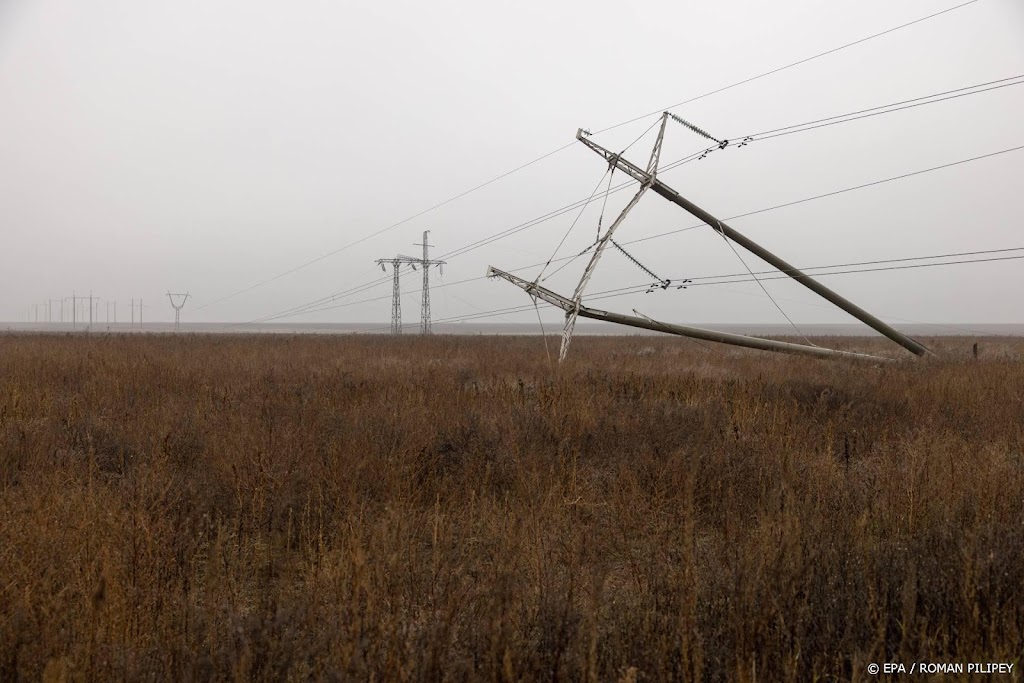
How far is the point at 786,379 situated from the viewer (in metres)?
11.0

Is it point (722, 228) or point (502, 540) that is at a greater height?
point (722, 228)

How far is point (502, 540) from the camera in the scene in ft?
10.7

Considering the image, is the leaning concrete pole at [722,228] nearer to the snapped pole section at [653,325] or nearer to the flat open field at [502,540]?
the snapped pole section at [653,325]

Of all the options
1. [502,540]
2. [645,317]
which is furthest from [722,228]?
[502,540]

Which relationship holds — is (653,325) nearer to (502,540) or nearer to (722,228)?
(722,228)

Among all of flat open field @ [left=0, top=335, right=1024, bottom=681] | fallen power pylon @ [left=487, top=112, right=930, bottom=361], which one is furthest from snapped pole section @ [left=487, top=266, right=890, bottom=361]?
flat open field @ [left=0, top=335, right=1024, bottom=681]

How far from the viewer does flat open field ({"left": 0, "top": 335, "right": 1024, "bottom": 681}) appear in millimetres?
2176

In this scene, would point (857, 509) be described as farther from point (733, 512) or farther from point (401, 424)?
point (401, 424)

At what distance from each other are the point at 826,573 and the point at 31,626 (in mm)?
3634

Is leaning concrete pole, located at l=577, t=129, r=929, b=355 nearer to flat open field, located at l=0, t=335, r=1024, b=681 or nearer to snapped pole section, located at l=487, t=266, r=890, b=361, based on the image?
snapped pole section, located at l=487, t=266, r=890, b=361

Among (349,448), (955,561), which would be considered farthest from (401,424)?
(955,561)

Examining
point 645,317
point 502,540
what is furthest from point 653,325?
point 502,540

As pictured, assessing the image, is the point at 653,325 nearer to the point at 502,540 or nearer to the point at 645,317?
the point at 645,317

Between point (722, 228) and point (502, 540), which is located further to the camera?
point (722, 228)
